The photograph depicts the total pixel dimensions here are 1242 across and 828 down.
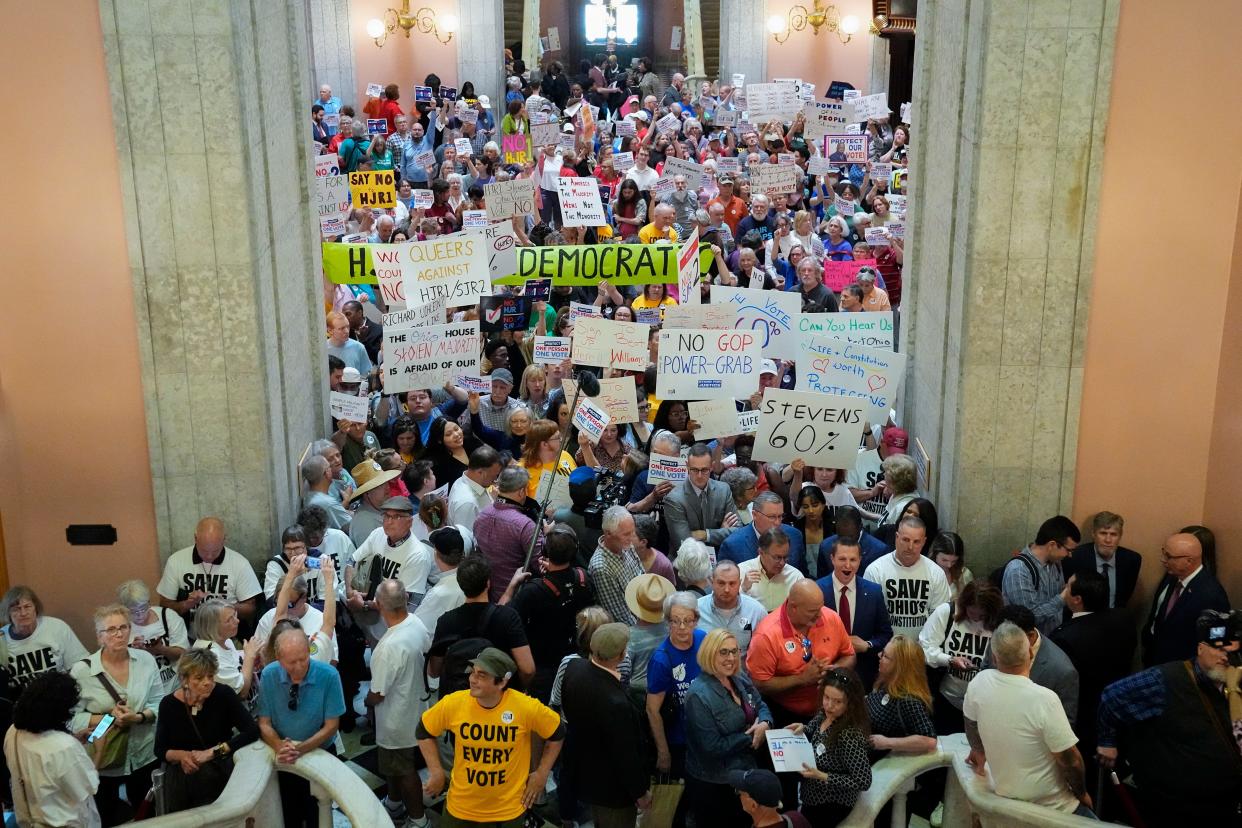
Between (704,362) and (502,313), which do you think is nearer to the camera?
(704,362)

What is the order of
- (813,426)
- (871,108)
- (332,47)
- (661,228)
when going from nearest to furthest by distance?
(813,426)
(661,228)
(871,108)
(332,47)

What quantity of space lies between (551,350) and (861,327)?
2473 millimetres

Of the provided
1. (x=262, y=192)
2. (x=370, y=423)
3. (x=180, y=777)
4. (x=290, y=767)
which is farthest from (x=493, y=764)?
(x=370, y=423)

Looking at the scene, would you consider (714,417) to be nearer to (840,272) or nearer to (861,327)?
(861,327)

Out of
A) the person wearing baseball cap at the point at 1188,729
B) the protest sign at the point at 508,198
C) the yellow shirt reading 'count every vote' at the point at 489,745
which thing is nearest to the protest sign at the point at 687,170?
the protest sign at the point at 508,198

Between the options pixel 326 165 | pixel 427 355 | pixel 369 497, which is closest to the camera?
pixel 369 497

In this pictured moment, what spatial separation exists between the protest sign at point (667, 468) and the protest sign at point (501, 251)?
13.0ft

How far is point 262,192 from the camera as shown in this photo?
8.68 m

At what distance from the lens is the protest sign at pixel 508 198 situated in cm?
1448

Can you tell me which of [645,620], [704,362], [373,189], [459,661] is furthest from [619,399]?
[373,189]

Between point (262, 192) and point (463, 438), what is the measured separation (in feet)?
8.37

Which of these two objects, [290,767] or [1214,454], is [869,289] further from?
[290,767]

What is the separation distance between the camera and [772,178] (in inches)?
653

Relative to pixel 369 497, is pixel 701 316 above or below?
above
